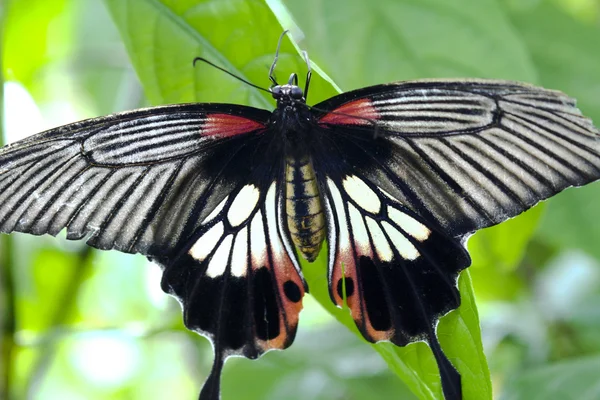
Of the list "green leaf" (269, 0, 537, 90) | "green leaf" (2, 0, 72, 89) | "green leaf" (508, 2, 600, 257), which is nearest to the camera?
"green leaf" (269, 0, 537, 90)

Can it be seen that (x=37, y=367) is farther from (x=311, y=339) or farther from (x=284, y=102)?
(x=284, y=102)

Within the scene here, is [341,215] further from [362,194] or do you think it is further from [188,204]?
[188,204]

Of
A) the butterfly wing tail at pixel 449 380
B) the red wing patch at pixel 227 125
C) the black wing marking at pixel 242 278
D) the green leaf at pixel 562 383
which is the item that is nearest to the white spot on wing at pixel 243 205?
the black wing marking at pixel 242 278

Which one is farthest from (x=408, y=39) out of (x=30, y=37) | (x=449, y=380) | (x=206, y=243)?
(x=30, y=37)

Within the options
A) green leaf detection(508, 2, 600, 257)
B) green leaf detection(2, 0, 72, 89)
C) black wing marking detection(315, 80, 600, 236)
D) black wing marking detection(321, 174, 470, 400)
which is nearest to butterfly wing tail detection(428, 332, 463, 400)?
black wing marking detection(321, 174, 470, 400)

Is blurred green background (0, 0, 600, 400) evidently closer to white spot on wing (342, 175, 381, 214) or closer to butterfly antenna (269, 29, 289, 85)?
butterfly antenna (269, 29, 289, 85)

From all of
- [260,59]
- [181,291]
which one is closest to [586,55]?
[260,59]
